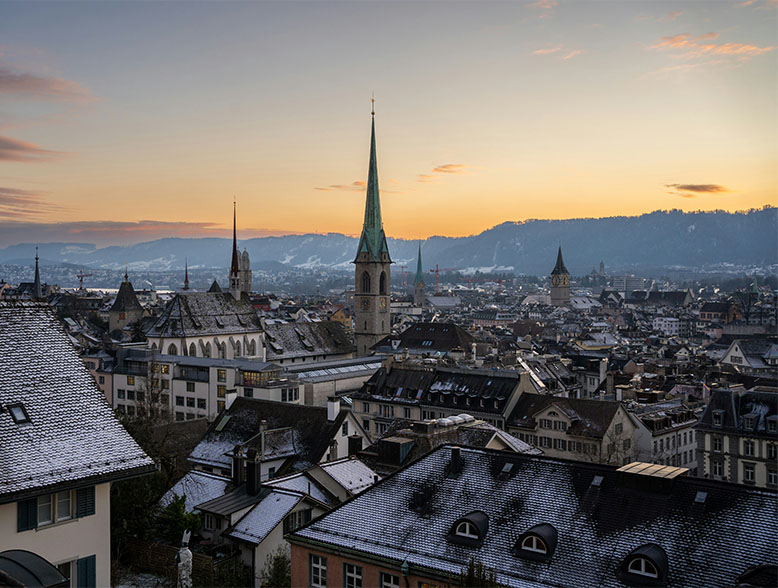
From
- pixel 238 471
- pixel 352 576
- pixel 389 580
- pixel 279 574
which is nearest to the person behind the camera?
pixel 389 580

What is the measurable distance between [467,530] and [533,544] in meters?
1.74

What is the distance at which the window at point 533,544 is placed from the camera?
60.4 ft

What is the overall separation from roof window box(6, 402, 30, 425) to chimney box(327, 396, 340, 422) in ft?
81.7

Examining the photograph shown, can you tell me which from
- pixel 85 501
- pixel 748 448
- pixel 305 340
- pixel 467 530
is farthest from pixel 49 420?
pixel 305 340

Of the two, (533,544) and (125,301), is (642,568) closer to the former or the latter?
Result: (533,544)

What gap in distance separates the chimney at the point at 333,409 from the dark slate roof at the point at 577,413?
1791 cm

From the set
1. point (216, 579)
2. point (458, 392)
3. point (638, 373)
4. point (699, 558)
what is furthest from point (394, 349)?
point (699, 558)

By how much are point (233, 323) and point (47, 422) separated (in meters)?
70.5

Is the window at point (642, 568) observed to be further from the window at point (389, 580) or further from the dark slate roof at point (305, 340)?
the dark slate roof at point (305, 340)

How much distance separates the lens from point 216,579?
24031 millimetres

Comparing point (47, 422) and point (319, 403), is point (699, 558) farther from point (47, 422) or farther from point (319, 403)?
point (319, 403)

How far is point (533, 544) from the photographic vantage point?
60.8 ft

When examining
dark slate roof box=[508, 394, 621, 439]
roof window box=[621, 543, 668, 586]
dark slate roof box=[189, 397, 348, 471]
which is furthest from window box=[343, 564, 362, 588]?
dark slate roof box=[508, 394, 621, 439]

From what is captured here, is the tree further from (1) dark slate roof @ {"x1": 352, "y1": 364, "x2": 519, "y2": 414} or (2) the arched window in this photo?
(1) dark slate roof @ {"x1": 352, "y1": 364, "x2": 519, "y2": 414}
